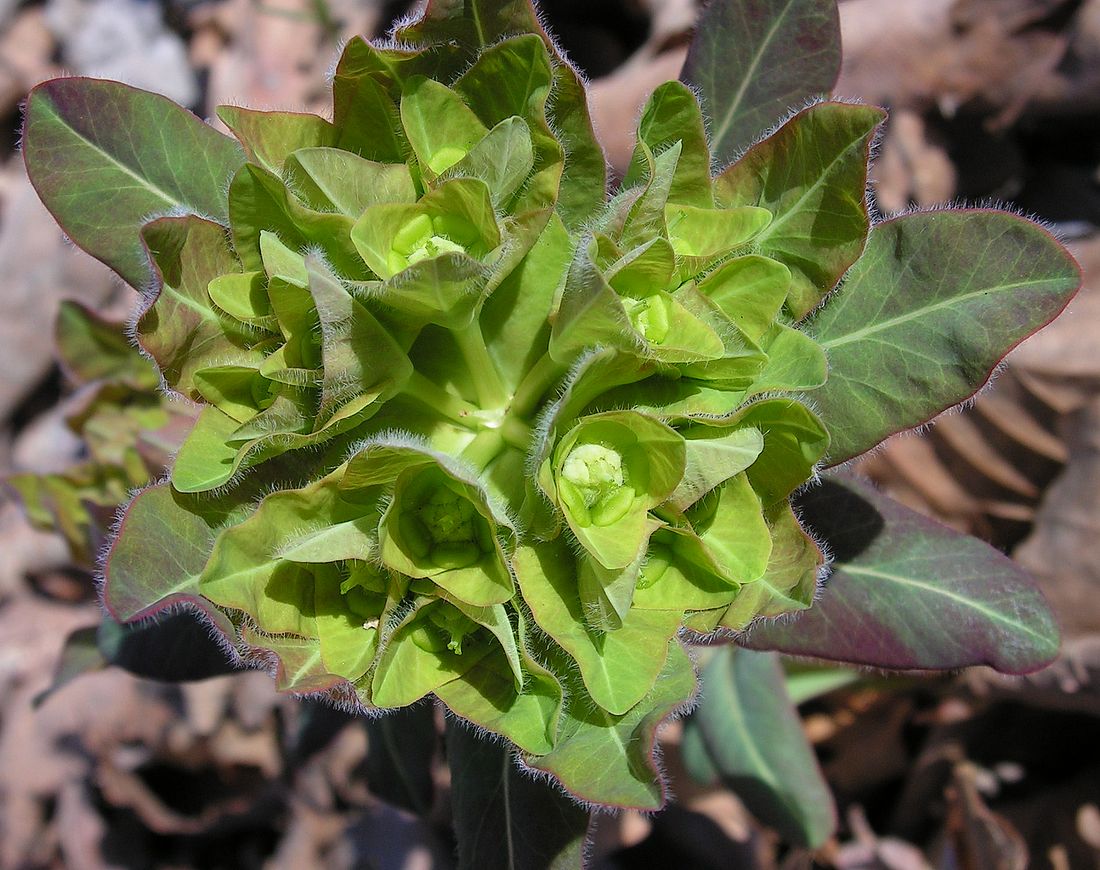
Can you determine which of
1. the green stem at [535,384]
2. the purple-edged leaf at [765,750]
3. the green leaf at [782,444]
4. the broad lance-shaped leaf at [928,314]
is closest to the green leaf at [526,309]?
the green stem at [535,384]

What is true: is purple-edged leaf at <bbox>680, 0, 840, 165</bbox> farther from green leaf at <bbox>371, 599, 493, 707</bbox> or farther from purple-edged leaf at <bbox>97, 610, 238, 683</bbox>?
purple-edged leaf at <bbox>97, 610, 238, 683</bbox>

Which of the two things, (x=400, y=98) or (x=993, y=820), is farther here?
(x=993, y=820)

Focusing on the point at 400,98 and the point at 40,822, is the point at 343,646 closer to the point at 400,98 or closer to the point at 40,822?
the point at 400,98

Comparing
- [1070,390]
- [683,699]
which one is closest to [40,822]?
[683,699]

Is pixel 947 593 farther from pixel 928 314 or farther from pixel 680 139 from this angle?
pixel 680 139

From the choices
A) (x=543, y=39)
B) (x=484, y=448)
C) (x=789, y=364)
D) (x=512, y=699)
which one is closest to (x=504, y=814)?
(x=512, y=699)

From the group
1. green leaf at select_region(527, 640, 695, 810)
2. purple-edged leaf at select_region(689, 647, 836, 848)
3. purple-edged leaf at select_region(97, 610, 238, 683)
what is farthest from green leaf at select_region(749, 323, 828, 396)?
purple-edged leaf at select_region(689, 647, 836, 848)
